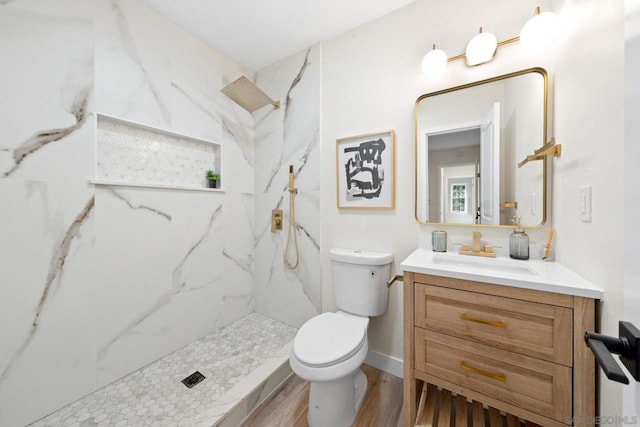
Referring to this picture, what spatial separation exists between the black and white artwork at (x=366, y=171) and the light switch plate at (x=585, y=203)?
86cm

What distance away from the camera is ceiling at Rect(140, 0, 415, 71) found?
5.08 ft

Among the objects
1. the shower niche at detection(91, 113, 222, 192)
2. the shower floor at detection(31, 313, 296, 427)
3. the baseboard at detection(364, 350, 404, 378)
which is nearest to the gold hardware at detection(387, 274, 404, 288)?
the baseboard at detection(364, 350, 404, 378)

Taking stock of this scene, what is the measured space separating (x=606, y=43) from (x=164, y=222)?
7.48 ft

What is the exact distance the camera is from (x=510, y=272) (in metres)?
1.04

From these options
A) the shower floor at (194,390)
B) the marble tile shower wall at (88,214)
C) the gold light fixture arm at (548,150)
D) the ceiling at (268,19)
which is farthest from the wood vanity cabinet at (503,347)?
the ceiling at (268,19)

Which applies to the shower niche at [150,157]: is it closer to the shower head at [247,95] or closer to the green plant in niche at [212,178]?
the green plant in niche at [212,178]

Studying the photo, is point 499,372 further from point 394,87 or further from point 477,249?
point 394,87

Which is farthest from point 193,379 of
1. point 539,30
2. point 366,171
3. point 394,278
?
point 539,30

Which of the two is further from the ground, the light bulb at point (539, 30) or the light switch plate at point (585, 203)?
the light bulb at point (539, 30)

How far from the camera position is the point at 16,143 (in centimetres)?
114

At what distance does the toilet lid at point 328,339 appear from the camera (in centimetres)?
113

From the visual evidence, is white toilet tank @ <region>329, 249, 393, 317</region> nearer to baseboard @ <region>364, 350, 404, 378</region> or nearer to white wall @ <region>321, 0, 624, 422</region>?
white wall @ <region>321, 0, 624, 422</region>

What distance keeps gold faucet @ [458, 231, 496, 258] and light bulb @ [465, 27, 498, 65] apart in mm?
947

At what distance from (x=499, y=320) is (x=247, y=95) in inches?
85.4
